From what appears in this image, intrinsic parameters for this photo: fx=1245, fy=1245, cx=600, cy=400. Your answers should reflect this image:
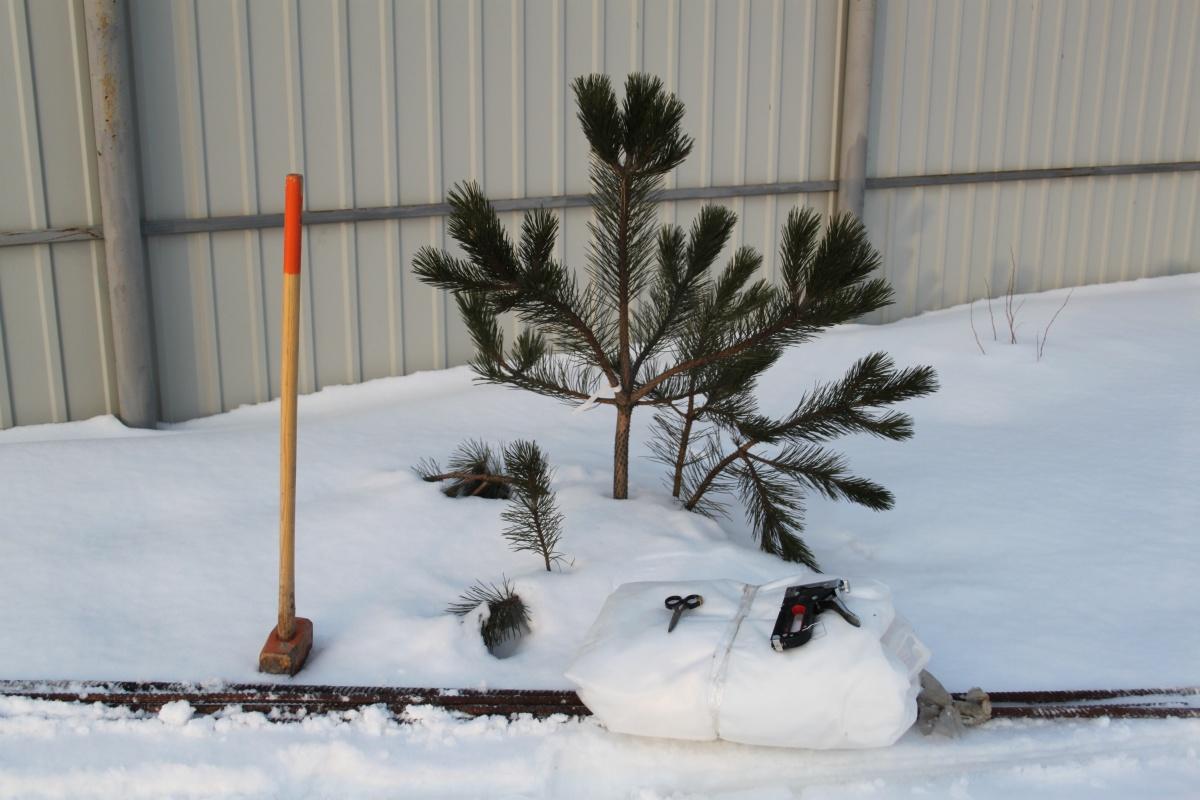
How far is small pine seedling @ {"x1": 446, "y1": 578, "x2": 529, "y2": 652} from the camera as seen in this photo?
3230 millimetres

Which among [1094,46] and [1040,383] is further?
[1094,46]

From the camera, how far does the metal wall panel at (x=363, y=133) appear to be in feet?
14.8

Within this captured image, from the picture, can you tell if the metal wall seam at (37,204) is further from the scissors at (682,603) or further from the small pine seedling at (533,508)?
the scissors at (682,603)

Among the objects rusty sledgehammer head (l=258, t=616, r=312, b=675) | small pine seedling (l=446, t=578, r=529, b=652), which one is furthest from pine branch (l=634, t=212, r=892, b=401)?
rusty sledgehammer head (l=258, t=616, r=312, b=675)

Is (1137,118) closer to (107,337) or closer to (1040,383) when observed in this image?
(1040,383)

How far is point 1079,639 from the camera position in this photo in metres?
3.37

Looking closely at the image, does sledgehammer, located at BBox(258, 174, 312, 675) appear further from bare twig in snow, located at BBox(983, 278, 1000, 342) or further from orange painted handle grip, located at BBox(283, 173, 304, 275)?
bare twig in snow, located at BBox(983, 278, 1000, 342)

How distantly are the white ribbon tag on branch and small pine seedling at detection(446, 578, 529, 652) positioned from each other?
22.9 inches

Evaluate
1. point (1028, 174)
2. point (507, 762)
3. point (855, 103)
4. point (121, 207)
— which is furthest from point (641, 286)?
point (1028, 174)

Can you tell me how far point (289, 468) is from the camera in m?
2.95

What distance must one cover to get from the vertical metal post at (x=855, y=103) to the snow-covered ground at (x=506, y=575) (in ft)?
4.35

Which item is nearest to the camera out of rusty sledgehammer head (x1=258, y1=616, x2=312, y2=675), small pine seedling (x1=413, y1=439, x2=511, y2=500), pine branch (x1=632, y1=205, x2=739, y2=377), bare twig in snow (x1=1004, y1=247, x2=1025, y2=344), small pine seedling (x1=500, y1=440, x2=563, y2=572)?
rusty sledgehammer head (x1=258, y1=616, x2=312, y2=675)

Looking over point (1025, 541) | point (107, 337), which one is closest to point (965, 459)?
point (1025, 541)

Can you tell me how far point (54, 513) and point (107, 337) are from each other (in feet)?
3.00
